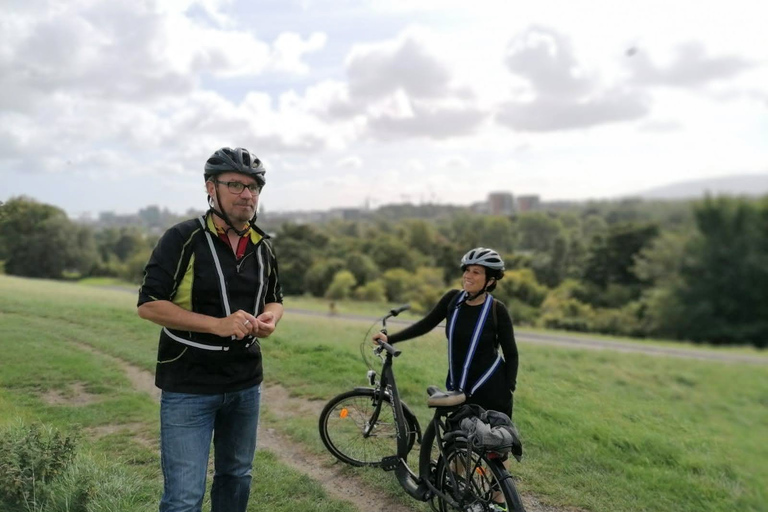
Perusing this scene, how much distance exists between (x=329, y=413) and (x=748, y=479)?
338 cm

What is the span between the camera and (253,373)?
2922mm

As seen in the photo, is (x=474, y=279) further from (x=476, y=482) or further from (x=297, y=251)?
(x=297, y=251)

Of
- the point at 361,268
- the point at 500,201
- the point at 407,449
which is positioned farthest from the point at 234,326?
the point at 500,201

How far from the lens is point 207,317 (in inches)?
103

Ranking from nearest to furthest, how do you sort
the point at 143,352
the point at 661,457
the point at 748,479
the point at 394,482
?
the point at 748,479 → the point at 394,482 → the point at 661,457 → the point at 143,352

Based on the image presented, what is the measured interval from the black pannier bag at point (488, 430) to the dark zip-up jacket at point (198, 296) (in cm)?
159

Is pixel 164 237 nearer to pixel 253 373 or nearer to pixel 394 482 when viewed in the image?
pixel 253 373

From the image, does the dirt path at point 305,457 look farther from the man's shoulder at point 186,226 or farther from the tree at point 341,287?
the tree at point 341,287

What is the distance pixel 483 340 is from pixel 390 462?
1.65m

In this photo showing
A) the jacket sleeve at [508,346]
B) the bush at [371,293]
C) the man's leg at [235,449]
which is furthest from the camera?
the bush at [371,293]

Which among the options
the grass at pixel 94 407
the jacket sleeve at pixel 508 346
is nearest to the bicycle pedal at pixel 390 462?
the grass at pixel 94 407

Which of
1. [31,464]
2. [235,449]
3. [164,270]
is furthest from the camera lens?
[31,464]

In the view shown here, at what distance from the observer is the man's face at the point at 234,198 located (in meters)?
2.81

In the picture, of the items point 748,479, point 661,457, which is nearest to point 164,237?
point 748,479
